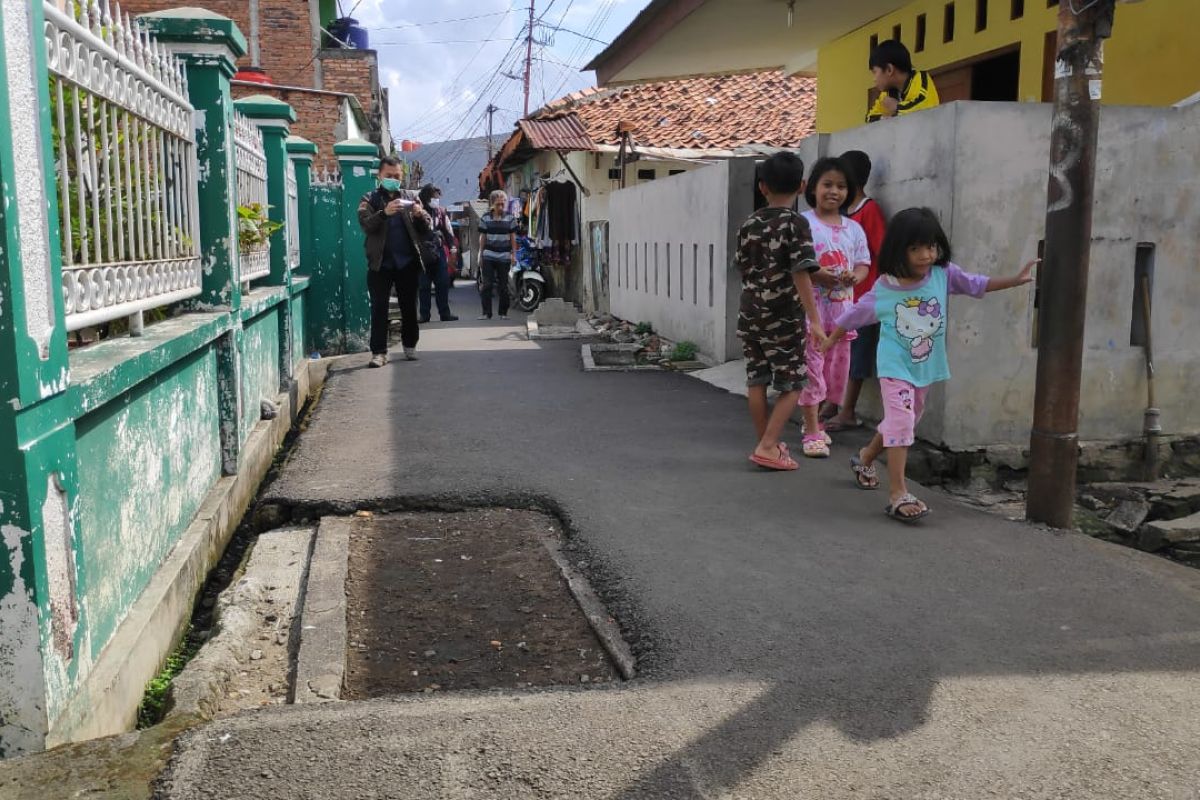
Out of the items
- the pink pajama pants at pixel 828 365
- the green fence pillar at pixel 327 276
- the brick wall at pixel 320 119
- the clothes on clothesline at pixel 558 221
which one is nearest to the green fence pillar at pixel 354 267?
the green fence pillar at pixel 327 276

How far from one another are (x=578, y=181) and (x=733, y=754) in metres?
16.2

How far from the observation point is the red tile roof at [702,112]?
61.1ft

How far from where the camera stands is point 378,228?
9.30m

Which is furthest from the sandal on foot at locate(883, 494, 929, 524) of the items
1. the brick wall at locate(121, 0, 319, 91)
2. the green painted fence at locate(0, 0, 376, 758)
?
the brick wall at locate(121, 0, 319, 91)

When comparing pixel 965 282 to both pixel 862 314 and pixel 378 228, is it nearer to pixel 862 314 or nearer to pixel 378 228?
pixel 862 314

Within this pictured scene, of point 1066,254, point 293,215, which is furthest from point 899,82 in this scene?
point 293,215

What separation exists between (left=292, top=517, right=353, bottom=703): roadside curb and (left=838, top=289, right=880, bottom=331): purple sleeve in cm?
249

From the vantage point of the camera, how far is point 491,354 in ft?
35.8

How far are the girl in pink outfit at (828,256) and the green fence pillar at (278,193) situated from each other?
4092 mm

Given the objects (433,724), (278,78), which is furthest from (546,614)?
(278,78)

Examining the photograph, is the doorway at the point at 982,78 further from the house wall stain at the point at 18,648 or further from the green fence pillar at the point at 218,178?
the house wall stain at the point at 18,648

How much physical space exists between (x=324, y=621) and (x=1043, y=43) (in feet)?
23.6

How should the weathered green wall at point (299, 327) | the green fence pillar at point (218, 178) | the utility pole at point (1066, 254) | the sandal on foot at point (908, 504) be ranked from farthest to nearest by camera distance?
the weathered green wall at point (299, 327)
the green fence pillar at point (218, 178)
the sandal on foot at point (908, 504)
the utility pole at point (1066, 254)

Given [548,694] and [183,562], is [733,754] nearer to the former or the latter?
[548,694]
